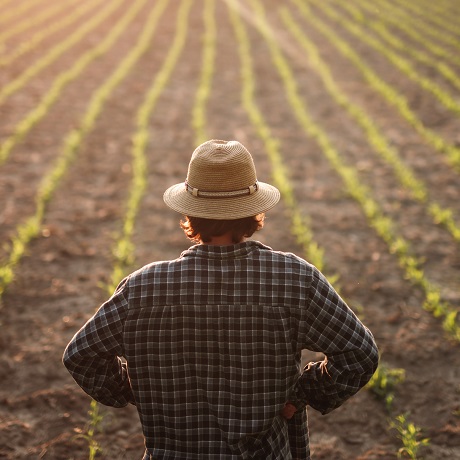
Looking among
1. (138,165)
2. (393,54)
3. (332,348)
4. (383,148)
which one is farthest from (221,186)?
(393,54)

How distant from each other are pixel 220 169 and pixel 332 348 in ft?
2.33

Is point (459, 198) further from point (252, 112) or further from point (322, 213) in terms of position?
point (252, 112)

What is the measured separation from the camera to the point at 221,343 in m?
2.07

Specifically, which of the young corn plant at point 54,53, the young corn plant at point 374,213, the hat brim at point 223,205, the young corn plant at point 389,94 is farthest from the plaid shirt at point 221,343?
the young corn plant at point 54,53

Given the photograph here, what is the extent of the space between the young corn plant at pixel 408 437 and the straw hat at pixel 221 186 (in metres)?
2.10

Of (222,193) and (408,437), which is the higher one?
(222,193)

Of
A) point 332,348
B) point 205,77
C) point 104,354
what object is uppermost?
point 332,348

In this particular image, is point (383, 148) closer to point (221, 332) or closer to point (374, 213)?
point (374, 213)

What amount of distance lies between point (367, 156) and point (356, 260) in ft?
11.3

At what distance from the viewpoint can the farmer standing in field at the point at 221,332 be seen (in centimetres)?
203

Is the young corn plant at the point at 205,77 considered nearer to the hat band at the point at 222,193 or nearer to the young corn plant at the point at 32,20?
the young corn plant at the point at 32,20

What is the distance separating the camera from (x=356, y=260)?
A: 235 inches

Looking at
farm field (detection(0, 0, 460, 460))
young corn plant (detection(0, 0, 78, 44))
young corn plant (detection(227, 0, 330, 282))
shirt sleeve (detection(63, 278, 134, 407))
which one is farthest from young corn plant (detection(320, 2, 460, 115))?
shirt sleeve (detection(63, 278, 134, 407))

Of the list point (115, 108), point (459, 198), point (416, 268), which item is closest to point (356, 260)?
point (416, 268)
